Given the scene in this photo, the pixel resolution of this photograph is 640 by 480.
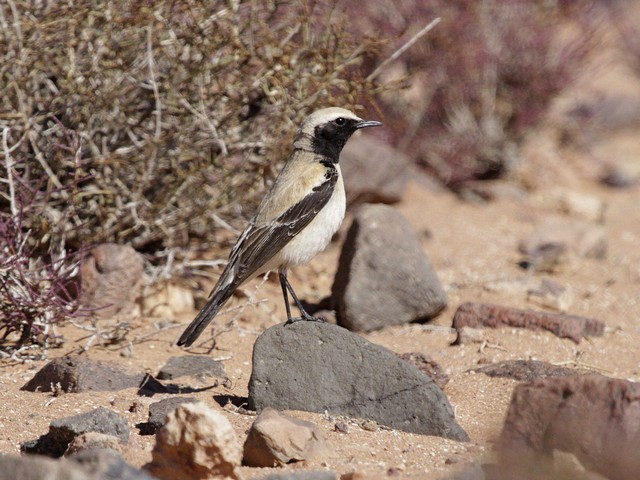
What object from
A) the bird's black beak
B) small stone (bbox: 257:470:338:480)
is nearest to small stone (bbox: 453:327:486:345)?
the bird's black beak

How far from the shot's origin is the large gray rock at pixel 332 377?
5.15m

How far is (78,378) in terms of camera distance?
5.63 meters

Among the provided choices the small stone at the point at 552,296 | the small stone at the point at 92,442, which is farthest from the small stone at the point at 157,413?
the small stone at the point at 552,296

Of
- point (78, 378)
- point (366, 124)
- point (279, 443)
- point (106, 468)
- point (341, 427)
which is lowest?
point (78, 378)

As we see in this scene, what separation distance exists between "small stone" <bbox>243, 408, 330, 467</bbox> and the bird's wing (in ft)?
5.51

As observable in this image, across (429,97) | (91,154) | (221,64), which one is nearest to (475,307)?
(221,64)

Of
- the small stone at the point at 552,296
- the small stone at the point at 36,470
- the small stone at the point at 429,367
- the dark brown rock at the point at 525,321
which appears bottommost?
the small stone at the point at 552,296

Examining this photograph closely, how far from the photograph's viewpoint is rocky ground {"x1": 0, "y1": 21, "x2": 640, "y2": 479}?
4684 millimetres

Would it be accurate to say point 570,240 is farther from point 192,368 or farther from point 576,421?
point 576,421

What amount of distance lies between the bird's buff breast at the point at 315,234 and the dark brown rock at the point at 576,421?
2155 mm

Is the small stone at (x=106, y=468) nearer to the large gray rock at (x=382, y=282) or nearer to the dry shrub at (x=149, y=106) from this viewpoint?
the dry shrub at (x=149, y=106)

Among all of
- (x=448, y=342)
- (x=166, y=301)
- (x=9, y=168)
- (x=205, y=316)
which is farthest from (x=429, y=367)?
(x=9, y=168)

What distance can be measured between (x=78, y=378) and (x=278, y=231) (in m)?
1.54

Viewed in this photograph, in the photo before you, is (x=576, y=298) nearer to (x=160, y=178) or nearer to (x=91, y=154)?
(x=160, y=178)
